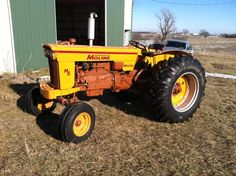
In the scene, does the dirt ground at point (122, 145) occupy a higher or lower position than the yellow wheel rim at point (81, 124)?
lower

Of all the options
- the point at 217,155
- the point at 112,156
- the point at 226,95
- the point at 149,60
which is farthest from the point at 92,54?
the point at 226,95

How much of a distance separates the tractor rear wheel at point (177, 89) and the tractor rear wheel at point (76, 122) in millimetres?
1115

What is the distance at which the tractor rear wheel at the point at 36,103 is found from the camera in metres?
4.62

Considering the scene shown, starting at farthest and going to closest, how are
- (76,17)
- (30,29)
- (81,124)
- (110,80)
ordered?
1. (76,17)
2. (30,29)
3. (110,80)
4. (81,124)

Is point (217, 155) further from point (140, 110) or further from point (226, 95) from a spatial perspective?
point (226, 95)

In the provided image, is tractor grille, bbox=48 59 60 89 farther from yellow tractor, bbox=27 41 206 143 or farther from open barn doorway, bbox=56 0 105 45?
open barn doorway, bbox=56 0 105 45

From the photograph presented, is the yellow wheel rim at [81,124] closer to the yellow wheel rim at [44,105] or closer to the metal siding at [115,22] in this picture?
the yellow wheel rim at [44,105]

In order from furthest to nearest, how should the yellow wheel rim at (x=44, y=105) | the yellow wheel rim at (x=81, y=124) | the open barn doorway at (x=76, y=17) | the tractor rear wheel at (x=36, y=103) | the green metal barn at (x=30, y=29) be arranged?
1. the open barn doorway at (x=76, y=17)
2. the green metal barn at (x=30, y=29)
3. the yellow wheel rim at (x=44, y=105)
4. the tractor rear wheel at (x=36, y=103)
5. the yellow wheel rim at (x=81, y=124)

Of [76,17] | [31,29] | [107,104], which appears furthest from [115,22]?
[76,17]

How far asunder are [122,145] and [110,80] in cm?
118

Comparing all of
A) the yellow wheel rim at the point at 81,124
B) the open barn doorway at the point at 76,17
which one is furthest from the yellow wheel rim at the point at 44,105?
the open barn doorway at the point at 76,17

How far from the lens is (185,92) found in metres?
5.13

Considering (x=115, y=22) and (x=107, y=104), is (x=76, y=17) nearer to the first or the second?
(x=115, y=22)

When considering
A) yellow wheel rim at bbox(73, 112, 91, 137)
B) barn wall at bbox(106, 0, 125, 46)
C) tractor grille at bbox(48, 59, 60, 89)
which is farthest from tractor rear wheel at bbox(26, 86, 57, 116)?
barn wall at bbox(106, 0, 125, 46)
